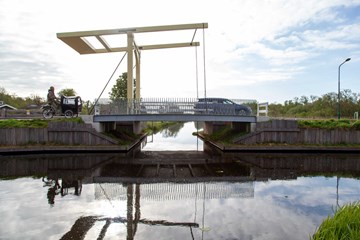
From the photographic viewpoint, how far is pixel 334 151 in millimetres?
20516

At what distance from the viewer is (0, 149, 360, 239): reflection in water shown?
6441mm

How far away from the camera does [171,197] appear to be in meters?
9.05

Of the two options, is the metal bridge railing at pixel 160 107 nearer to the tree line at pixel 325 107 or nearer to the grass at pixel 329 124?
the grass at pixel 329 124

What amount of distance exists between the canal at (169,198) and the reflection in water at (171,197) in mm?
24

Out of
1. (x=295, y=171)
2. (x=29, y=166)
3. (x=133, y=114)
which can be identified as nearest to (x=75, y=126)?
(x=133, y=114)

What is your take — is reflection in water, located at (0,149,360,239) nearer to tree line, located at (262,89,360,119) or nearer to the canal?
the canal

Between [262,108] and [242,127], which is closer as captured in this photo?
[262,108]

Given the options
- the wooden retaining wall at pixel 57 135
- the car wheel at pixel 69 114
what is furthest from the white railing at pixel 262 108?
the car wheel at pixel 69 114

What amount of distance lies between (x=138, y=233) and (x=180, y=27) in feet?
52.7

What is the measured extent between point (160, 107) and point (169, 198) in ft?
40.2

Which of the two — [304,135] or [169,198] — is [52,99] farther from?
[304,135]

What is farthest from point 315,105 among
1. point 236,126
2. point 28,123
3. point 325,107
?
point 28,123

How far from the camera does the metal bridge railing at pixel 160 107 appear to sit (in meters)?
20.7

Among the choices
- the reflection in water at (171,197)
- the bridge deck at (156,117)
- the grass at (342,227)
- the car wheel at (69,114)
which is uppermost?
the car wheel at (69,114)
